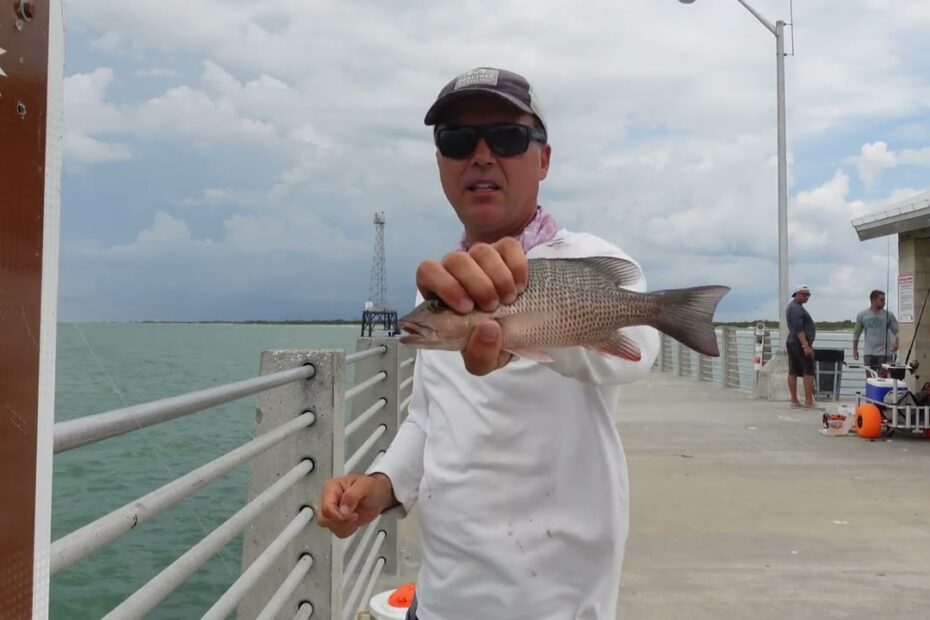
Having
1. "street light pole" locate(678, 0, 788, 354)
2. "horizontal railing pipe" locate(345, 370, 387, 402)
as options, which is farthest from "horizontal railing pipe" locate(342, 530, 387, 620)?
"street light pole" locate(678, 0, 788, 354)

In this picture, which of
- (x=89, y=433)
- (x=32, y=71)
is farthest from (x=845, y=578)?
(x=32, y=71)

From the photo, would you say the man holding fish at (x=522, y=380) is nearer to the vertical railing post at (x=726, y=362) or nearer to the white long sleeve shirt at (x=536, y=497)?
the white long sleeve shirt at (x=536, y=497)

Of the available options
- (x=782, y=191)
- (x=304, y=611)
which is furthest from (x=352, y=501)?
(x=782, y=191)

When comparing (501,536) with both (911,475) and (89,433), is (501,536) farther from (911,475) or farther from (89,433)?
(911,475)

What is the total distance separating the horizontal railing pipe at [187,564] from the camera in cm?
149

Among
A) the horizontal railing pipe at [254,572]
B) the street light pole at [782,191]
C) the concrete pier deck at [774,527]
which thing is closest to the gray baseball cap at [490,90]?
the horizontal railing pipe at [254,572]

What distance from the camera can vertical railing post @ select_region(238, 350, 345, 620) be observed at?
2959 mm

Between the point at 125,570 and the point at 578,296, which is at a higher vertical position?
the point at 578,296

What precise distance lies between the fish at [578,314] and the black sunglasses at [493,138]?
0.35 m

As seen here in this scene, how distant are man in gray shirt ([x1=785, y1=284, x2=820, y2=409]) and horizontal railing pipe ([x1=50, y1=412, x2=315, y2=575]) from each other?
11431 mm

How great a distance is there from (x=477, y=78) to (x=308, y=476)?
182 centimetres

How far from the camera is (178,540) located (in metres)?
7.62

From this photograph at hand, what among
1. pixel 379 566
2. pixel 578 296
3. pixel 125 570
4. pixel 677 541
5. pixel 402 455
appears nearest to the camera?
pixel 578 296

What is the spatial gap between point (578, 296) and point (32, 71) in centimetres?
107
